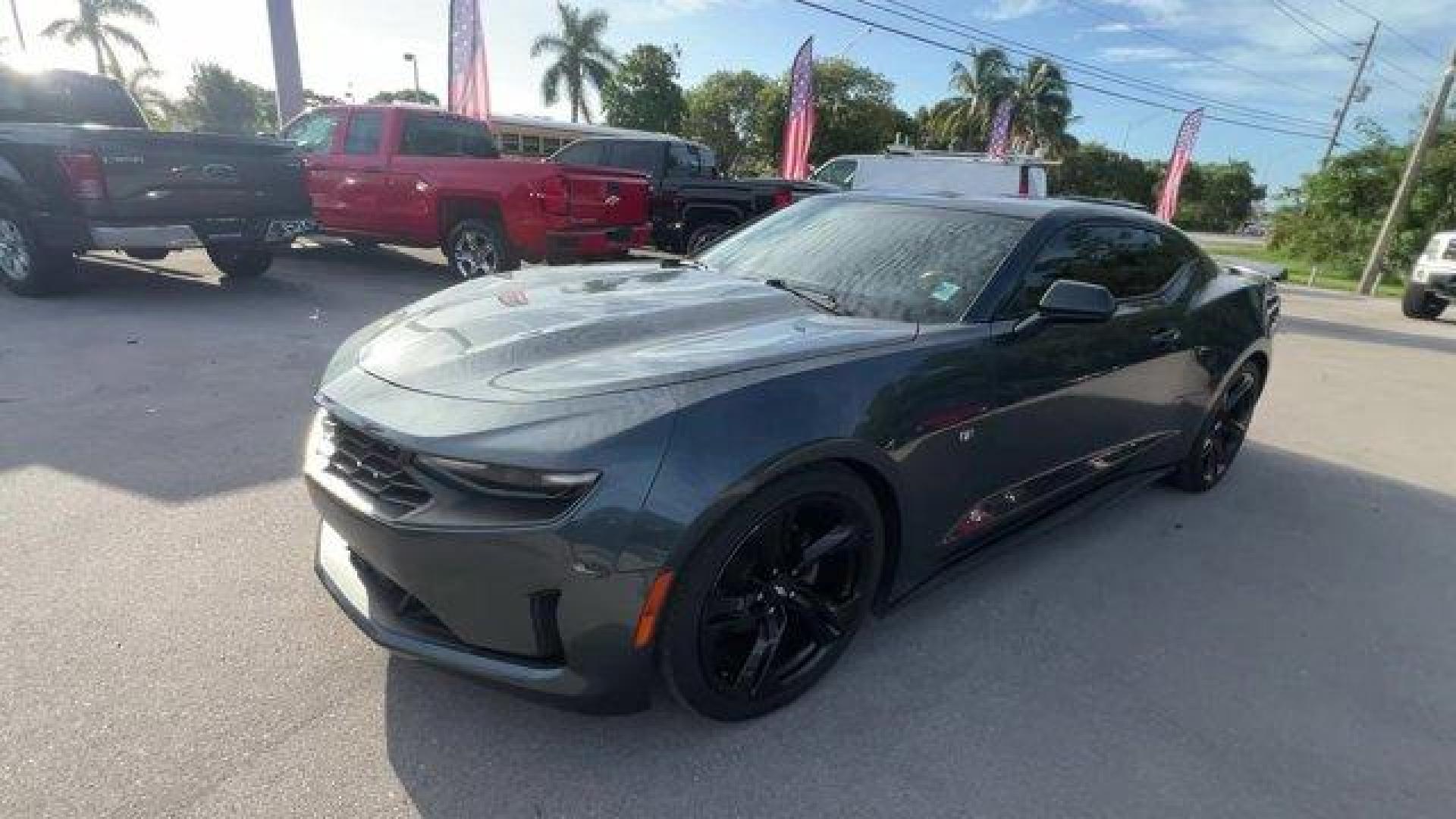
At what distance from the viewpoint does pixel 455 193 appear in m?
8.46

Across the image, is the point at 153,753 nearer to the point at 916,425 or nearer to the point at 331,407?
the point at 331,407

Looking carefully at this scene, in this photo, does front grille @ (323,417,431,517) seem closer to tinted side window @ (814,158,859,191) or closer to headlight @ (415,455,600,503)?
headlight @ (415,455,600,503)

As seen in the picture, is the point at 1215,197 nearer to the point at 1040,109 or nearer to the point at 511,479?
the point at 1040,109

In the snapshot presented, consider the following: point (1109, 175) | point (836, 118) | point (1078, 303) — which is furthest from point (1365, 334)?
point (1109, 175)

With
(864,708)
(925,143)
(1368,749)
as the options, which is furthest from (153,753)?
(925,143)

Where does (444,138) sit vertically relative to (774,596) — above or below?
above

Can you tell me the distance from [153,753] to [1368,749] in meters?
3.47

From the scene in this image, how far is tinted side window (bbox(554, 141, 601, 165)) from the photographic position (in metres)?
12.7

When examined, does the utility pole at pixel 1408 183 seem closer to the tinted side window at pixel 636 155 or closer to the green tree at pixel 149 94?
the tinted side window at pixel 636 155

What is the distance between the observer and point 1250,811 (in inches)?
82.4

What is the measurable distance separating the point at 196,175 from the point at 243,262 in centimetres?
173

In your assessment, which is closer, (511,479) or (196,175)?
(511,479)

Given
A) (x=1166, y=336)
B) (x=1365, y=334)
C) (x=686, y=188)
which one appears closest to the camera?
(x=1166, y=336)

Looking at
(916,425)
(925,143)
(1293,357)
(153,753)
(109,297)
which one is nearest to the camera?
(153,753)
